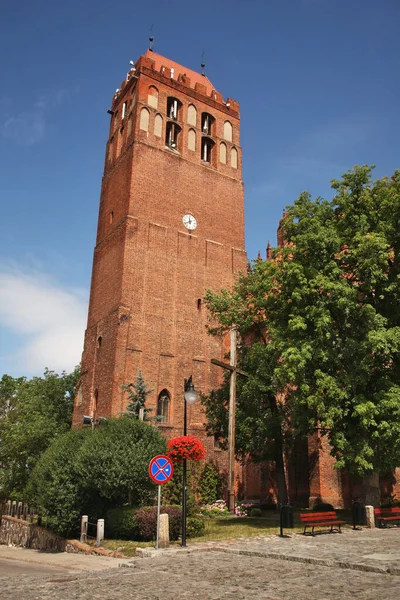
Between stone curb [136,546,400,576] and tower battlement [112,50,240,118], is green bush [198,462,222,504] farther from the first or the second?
tower battlement [112,50,240,118]

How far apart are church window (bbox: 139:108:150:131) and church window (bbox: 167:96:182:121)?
215cm

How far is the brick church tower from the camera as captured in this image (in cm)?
2898

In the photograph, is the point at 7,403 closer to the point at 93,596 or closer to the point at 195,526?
the point at 195,526

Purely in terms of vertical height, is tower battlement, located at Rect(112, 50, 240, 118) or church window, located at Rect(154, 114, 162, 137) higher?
tower battlement, located at Rect(112, 50, 240, 118)

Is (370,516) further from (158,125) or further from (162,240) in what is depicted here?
(158,125)

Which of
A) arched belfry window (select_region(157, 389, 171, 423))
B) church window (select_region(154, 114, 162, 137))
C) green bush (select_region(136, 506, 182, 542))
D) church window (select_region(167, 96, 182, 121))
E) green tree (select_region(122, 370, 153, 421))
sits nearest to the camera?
green bush (select_region(136, 506, 182, 542))

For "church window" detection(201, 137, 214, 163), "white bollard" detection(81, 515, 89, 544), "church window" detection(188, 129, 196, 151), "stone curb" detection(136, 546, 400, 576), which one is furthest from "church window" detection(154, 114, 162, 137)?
"stone curb" detection(136, 546, 400, 576)

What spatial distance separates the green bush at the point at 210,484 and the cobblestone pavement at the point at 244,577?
49.2 feet

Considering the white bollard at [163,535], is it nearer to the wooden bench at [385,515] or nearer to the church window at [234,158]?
the wooden bench at [385,515]

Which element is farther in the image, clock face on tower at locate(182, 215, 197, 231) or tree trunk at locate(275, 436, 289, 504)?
clock face on tower at locate(182, 215, 197, 231)

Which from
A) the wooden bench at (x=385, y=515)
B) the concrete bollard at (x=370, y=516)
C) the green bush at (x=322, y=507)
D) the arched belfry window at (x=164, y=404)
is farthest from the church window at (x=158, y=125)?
the wooden bench at (x=385, y=515)

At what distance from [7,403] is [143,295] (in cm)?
1669

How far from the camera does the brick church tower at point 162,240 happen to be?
95.1ft

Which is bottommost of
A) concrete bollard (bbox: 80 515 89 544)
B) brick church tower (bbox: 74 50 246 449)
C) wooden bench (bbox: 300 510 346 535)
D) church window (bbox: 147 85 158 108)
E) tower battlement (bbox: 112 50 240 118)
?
concrete bollard (bbox: 80 515 89 544)
